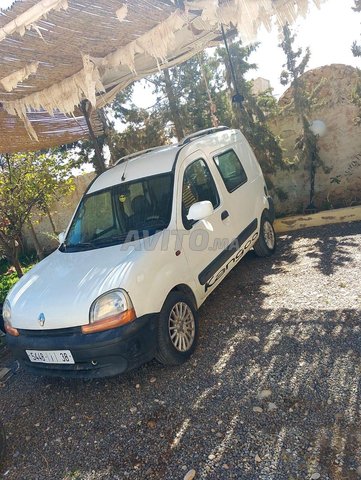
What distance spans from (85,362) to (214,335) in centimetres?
145

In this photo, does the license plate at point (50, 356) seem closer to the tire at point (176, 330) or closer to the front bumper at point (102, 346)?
the front bumper at point (102, 346)

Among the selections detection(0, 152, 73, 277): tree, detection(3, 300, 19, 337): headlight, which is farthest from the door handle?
detection(0, 152, 73, 277): tree

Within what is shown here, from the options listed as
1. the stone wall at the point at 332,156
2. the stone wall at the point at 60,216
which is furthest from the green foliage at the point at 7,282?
the stone wall at the point at 332,156

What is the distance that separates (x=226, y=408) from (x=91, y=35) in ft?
12.5

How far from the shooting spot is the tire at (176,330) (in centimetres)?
311

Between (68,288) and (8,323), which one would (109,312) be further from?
(8,323)

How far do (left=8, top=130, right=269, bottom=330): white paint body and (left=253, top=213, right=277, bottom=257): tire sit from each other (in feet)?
3.02

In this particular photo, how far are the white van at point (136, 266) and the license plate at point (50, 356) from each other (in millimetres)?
12

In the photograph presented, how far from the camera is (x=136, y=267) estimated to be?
2980 millimetres

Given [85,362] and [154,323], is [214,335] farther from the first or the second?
[85,362]

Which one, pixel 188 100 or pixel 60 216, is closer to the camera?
pixel 60 216

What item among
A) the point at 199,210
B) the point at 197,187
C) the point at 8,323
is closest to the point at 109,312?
the point at 8,323

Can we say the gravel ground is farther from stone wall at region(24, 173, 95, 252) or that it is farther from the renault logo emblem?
stone wall at region(24, 173, 95, 252)

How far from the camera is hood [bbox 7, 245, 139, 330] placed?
2.88m
